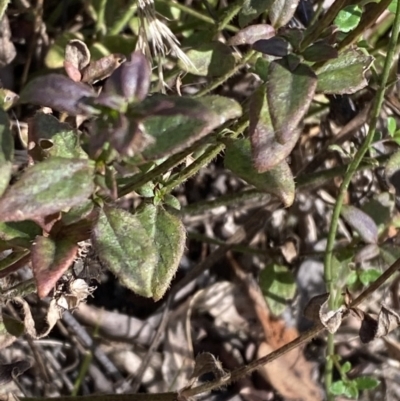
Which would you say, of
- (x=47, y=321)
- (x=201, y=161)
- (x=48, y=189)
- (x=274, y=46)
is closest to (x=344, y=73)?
(x=274, y=46)

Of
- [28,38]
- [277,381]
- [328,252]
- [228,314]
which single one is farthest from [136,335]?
[28,38]

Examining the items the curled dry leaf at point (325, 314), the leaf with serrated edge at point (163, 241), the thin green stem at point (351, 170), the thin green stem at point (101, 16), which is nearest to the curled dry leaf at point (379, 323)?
the curled dry leaf at point (325, 314)

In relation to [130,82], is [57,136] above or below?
below

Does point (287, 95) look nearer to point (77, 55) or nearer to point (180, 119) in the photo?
point (180, 119)

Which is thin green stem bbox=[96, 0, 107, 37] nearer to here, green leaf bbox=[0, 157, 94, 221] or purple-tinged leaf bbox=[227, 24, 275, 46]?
purple-tinged leaf bbox=[227, 24, 275, 46]

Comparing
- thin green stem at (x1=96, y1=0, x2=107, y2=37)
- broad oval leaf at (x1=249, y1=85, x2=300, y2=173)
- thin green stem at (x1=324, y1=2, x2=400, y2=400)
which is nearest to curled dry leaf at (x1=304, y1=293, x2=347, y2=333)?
thin green stem at (x1=324, y1=2, x2=400, y2=400)

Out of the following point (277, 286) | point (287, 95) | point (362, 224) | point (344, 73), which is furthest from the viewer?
point (277, 286)
